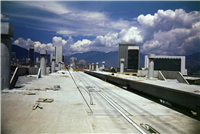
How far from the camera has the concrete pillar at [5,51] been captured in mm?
14938

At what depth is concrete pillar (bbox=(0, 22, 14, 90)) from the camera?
49.0ft

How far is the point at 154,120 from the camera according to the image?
8383 mm

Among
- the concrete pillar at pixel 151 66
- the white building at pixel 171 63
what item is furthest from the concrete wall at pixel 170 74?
the white building at pixel 171 63

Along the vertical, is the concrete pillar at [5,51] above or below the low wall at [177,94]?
above

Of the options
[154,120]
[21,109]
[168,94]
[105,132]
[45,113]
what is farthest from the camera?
[168,94]

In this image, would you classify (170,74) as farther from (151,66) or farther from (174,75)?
(151,66)

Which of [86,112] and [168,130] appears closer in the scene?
[168,130]

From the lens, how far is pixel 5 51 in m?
15.5

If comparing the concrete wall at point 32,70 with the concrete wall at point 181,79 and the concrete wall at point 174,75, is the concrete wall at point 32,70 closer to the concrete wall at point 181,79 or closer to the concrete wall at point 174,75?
the concrete wall at point 174,75

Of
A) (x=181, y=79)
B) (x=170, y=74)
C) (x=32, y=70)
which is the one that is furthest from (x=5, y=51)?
(x=170, y=74)

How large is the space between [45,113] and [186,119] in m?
7.55

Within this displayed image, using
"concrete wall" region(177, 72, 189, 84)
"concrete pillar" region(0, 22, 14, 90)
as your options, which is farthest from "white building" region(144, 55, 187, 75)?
"concrete pillar" region(0, 22, 14, 90)

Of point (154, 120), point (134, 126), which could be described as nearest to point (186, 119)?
point (154, 120)

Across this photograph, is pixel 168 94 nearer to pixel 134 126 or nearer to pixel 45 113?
pixel 134 126
